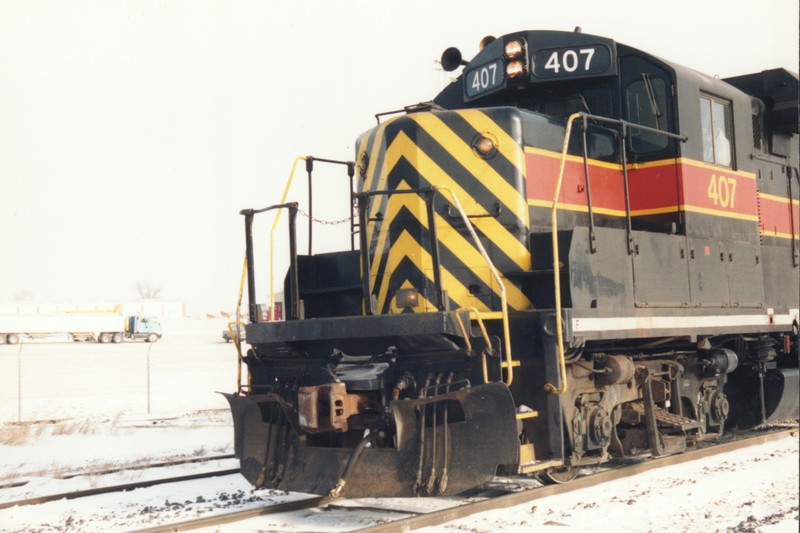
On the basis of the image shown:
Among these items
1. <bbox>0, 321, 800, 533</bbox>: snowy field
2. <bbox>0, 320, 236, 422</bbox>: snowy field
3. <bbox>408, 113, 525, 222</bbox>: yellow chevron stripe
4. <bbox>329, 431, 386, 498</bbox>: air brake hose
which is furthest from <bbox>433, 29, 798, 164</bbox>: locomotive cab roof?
<bbox>0, 320, 236, 422</bbox>: snowy field

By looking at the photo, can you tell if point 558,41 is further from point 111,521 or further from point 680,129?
point 111,521

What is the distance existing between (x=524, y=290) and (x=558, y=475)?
4.78 feet

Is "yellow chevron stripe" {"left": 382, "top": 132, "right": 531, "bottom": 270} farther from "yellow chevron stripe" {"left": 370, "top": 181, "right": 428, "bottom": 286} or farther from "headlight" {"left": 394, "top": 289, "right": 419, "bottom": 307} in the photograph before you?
"headlight" {"left": 394, "top": 289, "right": 419, "bottom": 307}

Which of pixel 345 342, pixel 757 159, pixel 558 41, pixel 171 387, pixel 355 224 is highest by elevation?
pixel 558 41

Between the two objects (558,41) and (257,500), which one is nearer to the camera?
(257,500)

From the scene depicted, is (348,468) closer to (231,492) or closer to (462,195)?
(231,492)

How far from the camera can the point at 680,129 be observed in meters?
7.20

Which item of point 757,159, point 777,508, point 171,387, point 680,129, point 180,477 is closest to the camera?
point 777,508

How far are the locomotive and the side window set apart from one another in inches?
1.1

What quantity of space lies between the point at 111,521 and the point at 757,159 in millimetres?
7050

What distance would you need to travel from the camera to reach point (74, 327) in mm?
48938

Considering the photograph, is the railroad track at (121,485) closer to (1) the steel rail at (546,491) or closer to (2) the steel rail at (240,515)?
(2) the steel rail at (240,515)

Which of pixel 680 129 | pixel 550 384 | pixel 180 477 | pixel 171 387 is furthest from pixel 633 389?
pixel 171 387

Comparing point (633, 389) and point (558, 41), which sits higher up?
point (558, 41)
